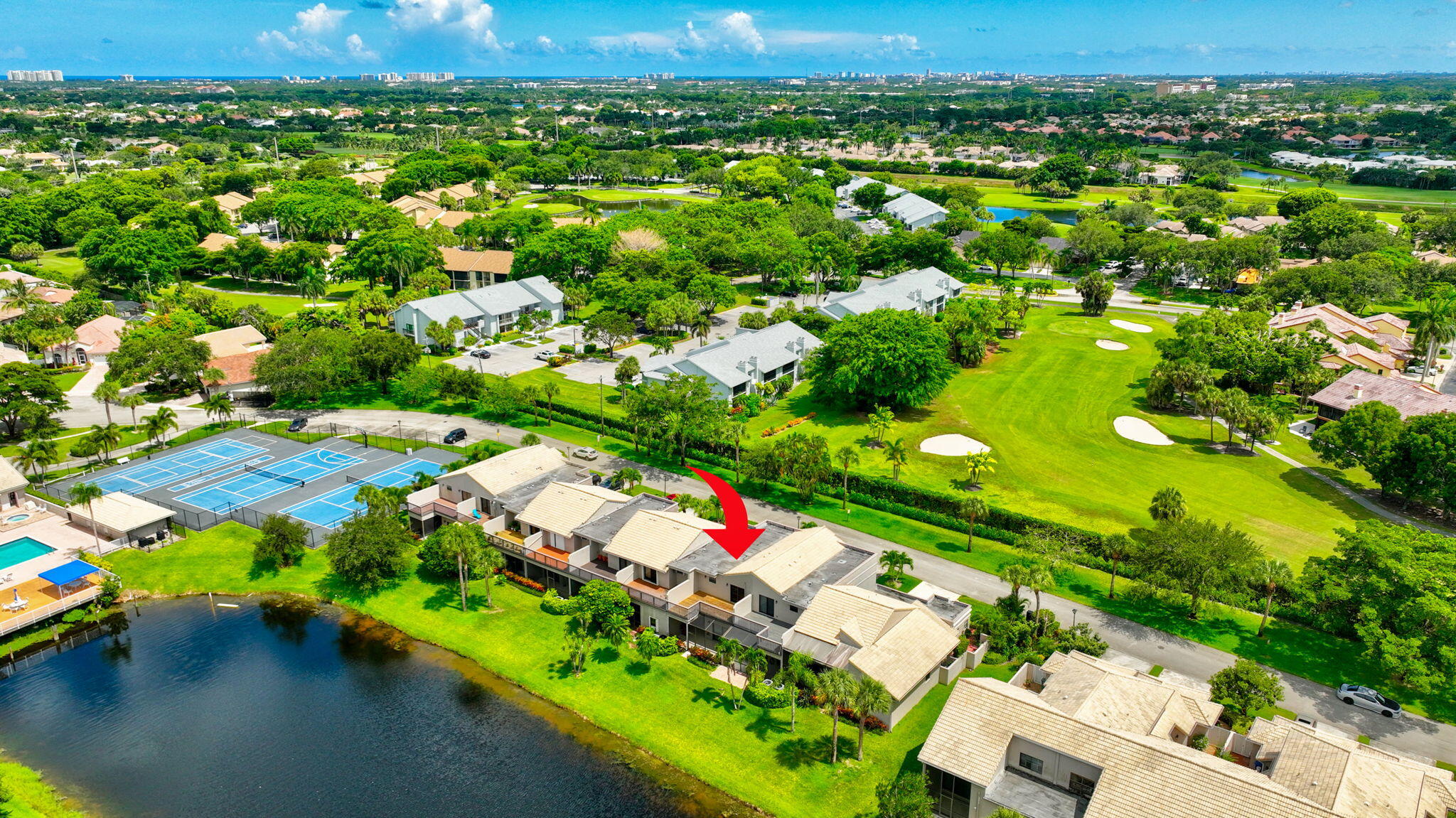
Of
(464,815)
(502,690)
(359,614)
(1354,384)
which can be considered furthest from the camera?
(1354,384)

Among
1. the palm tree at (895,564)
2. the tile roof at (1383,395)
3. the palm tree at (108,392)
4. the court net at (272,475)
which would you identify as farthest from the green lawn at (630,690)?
the tile roof at (1383,395)

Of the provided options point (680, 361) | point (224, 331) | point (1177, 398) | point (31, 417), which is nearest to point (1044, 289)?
point (1177, 398)

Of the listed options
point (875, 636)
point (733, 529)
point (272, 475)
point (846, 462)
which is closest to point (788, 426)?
point (846, 462)

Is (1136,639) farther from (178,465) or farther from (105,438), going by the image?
(105,438)

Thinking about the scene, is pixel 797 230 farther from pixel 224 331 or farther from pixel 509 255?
pixel 224 331

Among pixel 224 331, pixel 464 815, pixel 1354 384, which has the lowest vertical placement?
pixel 464 815

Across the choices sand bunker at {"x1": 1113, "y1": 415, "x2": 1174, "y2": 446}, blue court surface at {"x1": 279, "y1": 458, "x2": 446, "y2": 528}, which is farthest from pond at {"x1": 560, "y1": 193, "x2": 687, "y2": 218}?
blue court surface at {"x1": 279, "y1": 458, "x2": 446, "y2": 528}
